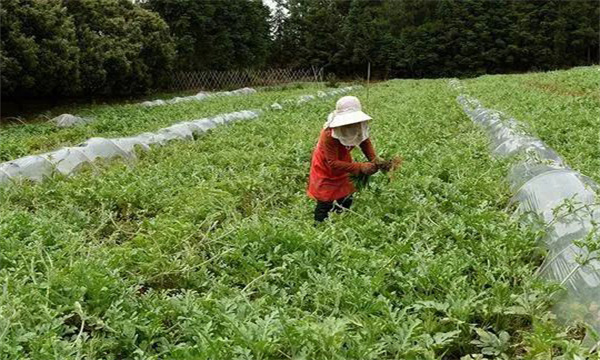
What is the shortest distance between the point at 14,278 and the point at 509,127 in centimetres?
645

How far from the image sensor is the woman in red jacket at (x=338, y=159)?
464 centimetres

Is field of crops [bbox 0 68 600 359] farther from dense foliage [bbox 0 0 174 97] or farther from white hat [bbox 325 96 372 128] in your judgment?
dense foliage [bbox 0 0 174 97]

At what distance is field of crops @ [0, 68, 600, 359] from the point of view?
2.62m

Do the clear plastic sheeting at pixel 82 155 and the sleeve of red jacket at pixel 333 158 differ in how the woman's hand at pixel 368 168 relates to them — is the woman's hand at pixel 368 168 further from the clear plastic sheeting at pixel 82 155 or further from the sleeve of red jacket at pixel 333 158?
the clear plastic sheeting at pixel 82 155

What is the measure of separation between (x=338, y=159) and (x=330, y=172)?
0.43 feet

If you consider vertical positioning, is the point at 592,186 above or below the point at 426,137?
above

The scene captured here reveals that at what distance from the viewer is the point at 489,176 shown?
17.8ft

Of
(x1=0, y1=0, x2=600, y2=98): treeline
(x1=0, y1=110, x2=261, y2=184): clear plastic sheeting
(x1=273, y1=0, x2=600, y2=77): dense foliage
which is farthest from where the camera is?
(x1=273, y1=0, x2=600, y2=77): dense foliage

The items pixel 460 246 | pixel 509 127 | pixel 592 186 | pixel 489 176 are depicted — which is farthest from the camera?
pixel 509 127

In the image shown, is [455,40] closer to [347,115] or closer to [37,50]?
[37,50]

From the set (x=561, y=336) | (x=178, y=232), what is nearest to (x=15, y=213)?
(x=178, y=232)

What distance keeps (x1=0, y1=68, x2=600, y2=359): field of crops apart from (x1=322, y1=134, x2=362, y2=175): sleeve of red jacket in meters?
0.35

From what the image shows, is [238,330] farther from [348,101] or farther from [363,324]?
[348,101]

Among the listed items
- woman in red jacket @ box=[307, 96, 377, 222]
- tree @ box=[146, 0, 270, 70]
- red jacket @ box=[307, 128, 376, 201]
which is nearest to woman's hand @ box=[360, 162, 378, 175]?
woman in red jacket @ box=[307, 96, 377, 222]
